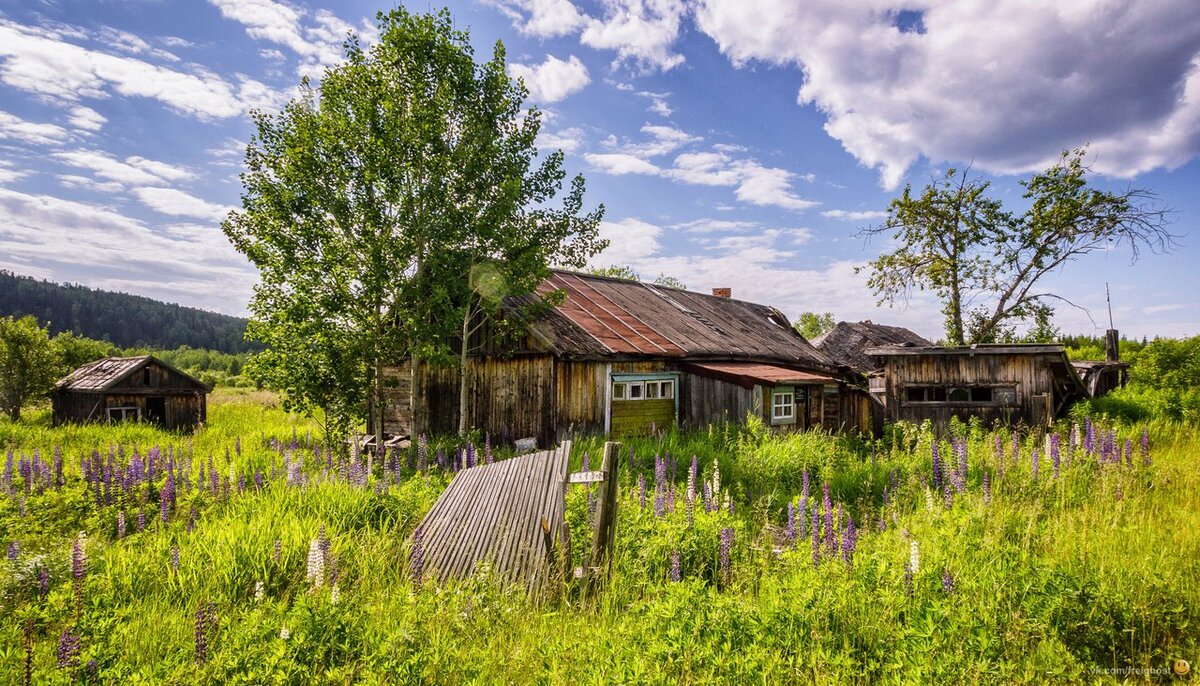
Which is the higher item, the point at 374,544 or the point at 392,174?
the point at 392,174

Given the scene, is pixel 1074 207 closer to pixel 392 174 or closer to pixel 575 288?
pixel 575 288

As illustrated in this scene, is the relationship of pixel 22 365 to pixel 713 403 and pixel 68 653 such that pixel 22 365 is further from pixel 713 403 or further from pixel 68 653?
pixel 68 653

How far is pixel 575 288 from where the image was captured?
65.8 feet

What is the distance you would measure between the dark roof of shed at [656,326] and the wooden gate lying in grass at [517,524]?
27.5ft

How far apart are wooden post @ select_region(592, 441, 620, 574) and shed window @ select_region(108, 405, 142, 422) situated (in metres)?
26.1

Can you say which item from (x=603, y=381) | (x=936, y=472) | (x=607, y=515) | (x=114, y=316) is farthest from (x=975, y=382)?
(x=114, y=316)

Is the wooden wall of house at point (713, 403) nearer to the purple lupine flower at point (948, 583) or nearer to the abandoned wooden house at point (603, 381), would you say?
the abandoned wooden house at point (603, 381)

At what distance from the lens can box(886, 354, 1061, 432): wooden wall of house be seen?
15.2m

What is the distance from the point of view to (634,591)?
15.7 ft

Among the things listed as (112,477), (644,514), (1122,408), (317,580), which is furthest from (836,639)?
(1122,408)

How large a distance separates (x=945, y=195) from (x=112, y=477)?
31.4m

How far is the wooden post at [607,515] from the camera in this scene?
4.91 m

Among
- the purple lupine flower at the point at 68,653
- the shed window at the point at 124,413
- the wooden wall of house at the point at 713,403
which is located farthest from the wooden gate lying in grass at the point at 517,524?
the shed window at the point at 124,413

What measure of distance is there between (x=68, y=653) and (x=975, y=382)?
18689 millimetres
